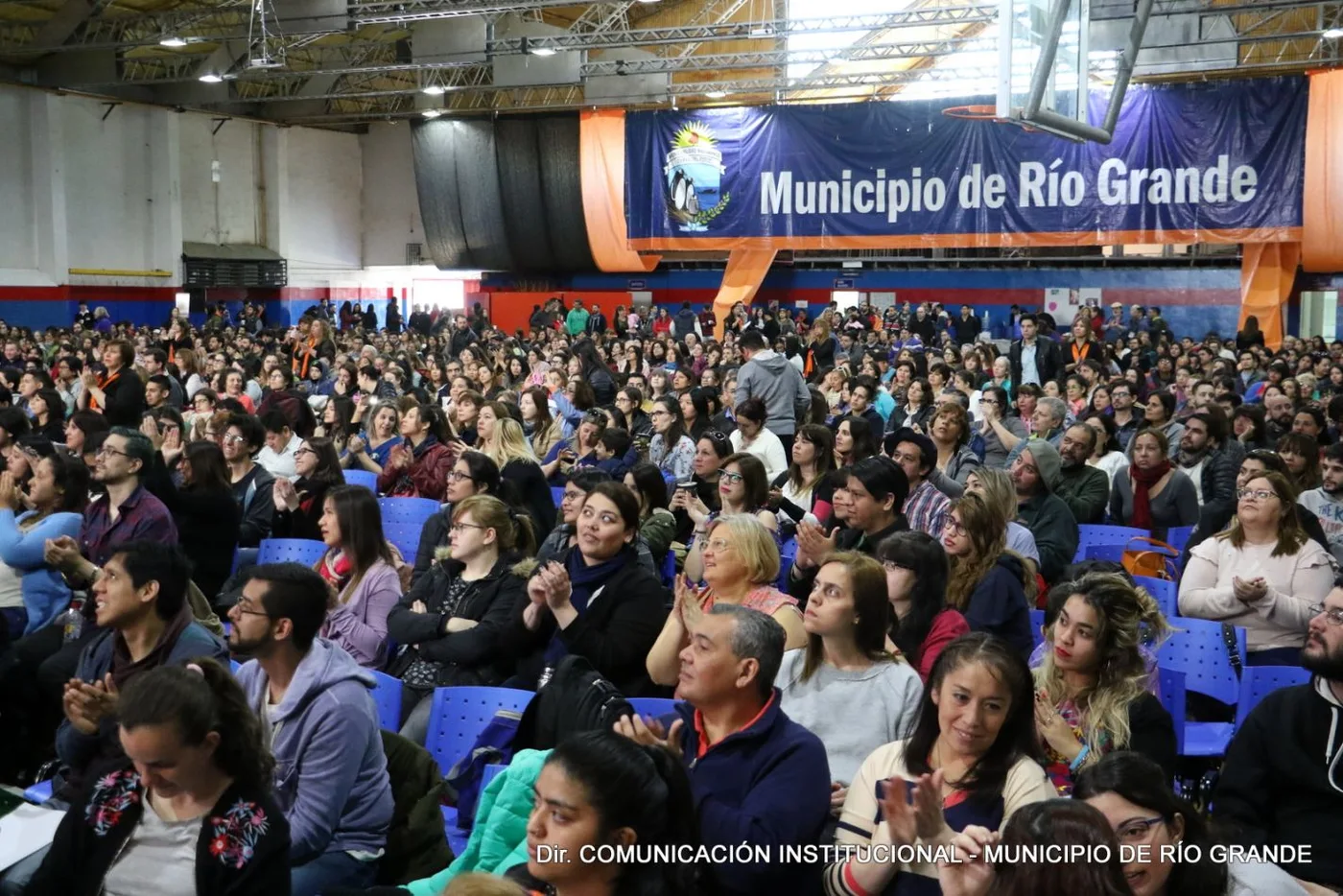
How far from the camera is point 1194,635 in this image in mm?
4465

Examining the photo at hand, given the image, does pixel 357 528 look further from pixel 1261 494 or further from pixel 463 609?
pixel 1261 494

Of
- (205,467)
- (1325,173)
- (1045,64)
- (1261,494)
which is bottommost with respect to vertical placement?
(205,467)

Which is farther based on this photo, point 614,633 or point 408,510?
point 408,510

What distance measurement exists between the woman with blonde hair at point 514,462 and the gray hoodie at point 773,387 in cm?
181

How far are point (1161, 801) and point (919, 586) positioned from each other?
1496 millimetres

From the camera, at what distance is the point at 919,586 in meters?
3.83

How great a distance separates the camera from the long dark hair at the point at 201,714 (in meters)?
2.58

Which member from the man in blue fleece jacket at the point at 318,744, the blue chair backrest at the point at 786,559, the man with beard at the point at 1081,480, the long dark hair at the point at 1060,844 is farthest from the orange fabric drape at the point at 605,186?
the long dark hair at the point at 1060,844

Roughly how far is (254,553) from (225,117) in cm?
2203

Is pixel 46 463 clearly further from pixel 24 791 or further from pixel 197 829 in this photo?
pixel 197 829

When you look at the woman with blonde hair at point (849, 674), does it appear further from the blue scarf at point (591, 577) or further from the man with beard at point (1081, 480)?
the man with beard at point (1081, 480)

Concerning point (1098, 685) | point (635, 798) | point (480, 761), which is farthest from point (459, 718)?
point (1098, 685)

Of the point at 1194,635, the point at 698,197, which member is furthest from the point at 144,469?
the point at 698,197

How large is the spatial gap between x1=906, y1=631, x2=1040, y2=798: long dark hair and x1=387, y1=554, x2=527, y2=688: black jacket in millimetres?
1825
